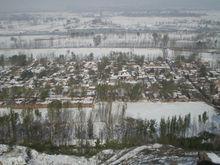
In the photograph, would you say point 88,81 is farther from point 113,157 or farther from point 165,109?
point 113,157

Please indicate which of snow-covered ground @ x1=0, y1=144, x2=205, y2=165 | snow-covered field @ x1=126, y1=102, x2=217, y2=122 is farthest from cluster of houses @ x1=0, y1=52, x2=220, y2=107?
snow-covered ground @ x1=0, y1=144, x2=205, y2=165

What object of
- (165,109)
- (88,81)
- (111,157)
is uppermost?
(88,81)

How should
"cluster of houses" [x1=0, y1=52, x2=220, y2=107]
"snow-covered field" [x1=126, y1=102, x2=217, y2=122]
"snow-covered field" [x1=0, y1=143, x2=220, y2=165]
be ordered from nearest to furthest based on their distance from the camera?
"snow-covered field" [x1=0, y1=143, x2=220, y2=165] → "snow-covered field" [x1=126, y1=102, x2=217, y2=122] → "cluster of houses" [x1=0, y1=52, x2=220, y2=107]

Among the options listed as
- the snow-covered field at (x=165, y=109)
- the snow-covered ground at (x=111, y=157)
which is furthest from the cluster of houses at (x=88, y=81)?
the snow-covered ground at (x=111, y=157)

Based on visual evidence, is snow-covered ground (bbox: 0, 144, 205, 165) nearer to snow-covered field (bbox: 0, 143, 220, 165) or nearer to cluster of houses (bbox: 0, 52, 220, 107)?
snow-covered field (bbox: 0, 143, 220, 165)

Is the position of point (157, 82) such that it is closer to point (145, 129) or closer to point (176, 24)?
point (145, 129)

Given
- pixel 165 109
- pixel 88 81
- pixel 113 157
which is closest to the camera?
pixel 113 157

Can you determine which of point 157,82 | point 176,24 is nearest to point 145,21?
point 176,24

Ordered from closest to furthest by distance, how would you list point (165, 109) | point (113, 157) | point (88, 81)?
1. point (113, 157)
2. point (165, 109)
3. point (88, 81)

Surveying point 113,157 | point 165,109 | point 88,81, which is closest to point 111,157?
point 113,157

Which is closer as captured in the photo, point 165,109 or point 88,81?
point 165,109

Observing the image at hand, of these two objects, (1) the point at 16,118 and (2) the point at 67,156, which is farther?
(1) the point at 16,118
